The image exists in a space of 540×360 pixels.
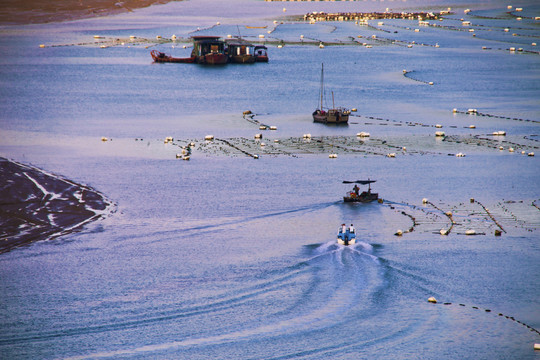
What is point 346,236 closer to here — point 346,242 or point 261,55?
point 346,242

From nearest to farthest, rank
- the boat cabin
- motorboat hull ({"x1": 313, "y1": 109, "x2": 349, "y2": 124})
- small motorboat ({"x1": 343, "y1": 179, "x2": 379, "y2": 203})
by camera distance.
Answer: small motorboat ({"x1": 343, "y1": 179, "x2": 379, "y2": 203})
motorboat hull ({"x1": 313, "y1": 109, "x2": 349, "y2": 124})
the boat cabin

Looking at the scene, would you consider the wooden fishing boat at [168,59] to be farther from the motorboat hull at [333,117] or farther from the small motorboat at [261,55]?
the motorboat hull at [333,117]

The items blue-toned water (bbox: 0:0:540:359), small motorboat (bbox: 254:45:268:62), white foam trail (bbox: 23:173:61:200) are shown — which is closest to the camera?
Result: blue-toned water (bbox: 0:0:540:359)

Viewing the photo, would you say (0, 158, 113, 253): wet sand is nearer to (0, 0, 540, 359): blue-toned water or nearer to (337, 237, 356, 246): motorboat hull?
(0, 0, 540, 359): blue-toned water

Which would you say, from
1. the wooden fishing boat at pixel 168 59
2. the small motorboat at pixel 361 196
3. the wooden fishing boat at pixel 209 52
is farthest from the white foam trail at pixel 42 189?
the wooden fishing boat at pixel 168 59

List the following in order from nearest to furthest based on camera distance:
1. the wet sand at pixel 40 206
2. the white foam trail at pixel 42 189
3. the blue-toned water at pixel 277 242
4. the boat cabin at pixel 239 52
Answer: the blue-toned water at pixel 277 242 < the wet sand at pixel 40 206 < the white foam trail at pixel 42 189 < the boat cabin at pixel 239 52

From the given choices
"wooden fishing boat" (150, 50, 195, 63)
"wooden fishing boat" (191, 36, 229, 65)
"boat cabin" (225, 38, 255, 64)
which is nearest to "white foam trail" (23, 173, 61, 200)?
"wooden fishing boat" (191, 36, 229, 65)
